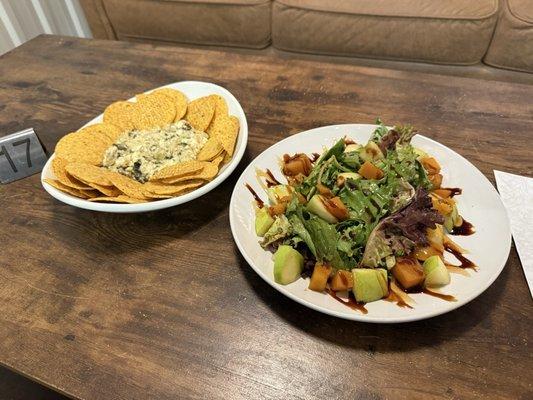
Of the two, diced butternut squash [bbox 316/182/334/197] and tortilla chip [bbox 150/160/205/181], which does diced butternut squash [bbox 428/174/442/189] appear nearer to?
diced butternut squash [bbox 316/182/334/197]

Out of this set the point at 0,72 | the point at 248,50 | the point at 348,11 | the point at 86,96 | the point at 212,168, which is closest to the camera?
the point at 212,168

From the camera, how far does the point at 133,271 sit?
3.10 ft

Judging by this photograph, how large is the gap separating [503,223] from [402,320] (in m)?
0.36

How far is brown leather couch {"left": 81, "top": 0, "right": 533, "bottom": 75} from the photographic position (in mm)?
1986

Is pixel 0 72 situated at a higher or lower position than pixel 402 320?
higher

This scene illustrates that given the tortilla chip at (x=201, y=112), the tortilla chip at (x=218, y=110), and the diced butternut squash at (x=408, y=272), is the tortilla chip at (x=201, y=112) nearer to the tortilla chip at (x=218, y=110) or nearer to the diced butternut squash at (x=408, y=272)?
the tortilla chip at (x=218, y=110)

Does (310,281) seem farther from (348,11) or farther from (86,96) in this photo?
(348,11)

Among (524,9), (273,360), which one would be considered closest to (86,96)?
(273,360)

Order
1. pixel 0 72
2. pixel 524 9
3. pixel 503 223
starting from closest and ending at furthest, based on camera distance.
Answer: pixel 503 223 → pixel 0 72 → pixel 524 9

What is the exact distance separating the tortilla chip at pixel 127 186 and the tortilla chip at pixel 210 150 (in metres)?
0.17

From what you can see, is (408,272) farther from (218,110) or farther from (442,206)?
(218,110)

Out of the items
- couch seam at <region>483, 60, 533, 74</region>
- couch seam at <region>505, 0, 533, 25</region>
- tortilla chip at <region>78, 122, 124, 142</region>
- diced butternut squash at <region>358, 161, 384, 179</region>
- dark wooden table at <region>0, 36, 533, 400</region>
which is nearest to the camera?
dark wooden table at <region>0, 36, 533, 400</region>

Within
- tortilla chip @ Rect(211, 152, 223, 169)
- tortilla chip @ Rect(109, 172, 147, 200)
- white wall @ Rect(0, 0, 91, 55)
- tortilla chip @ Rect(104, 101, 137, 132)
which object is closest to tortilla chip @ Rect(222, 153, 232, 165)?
tortilla chip @ Rect(211, 152, 223, 169)

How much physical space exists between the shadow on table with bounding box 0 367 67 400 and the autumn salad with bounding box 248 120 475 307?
2.74ft
